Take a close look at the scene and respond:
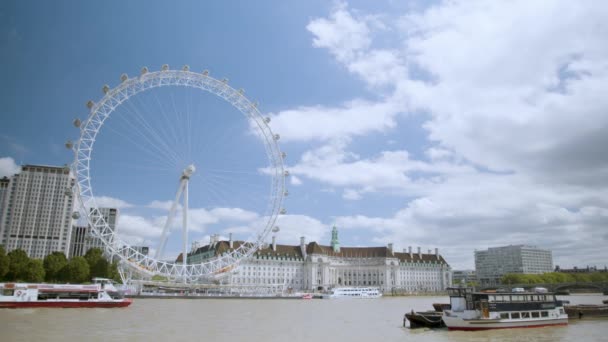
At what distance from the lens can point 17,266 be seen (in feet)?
210

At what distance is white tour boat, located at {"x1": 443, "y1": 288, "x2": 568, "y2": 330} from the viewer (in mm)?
32875

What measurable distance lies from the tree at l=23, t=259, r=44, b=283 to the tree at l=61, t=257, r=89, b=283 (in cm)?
396

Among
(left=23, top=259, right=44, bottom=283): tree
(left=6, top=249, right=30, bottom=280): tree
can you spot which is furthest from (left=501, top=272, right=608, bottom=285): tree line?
(left=6, top=249, right=30, bottom=280): tree

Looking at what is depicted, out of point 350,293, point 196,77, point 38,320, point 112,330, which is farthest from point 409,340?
point 350,293

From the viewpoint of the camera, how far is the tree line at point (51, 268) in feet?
211

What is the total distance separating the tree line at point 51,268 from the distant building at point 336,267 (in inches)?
2230

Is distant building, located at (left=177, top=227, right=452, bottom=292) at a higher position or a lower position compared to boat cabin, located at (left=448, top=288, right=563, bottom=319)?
higher

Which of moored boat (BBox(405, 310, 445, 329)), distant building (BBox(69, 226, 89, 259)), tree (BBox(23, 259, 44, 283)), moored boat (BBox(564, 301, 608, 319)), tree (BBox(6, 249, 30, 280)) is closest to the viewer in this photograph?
moored boat (BBox(405, 310, 445, 329))

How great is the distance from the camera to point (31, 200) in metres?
138

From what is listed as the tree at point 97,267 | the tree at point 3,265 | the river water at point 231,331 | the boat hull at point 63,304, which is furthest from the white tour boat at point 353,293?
the river water at point 231,331

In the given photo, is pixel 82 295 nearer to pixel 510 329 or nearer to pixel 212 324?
pixel 212 324

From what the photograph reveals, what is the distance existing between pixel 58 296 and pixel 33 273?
19.1m

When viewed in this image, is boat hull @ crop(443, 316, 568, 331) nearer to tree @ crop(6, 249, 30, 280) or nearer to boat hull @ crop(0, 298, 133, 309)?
boat hull @ crop(0, 298, 133, 309)

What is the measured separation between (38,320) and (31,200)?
119 m
